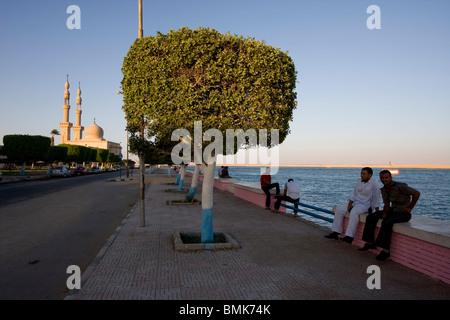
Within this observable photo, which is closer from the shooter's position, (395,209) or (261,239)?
(395,209)

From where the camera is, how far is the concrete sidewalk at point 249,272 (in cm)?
493

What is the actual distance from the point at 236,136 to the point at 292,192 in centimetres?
530

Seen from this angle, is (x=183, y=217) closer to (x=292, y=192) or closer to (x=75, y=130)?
(x=292, y=192)

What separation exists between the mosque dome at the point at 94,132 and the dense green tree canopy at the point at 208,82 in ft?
388

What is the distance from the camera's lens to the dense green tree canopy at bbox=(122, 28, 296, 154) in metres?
7.36

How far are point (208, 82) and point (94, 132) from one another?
120 metres

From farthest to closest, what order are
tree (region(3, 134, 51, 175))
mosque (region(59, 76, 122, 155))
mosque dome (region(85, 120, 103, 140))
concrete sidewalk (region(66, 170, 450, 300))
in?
mosque dome (region(85, 120, 103, 140)) < mosque (region(59, 76, 122, 155)) < tree (region(3, 134, 51, 175)) < concrete sidewalk (region(66, 170, 450, 300))

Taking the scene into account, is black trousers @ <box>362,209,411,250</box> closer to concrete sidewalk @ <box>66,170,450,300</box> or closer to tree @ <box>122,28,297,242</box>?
concrete sidewalk @ <box>66,170,450,300</box>

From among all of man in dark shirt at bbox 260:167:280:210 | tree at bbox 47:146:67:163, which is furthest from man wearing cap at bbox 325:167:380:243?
tree at bbox 47:146:67:163

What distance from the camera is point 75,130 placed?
11131 centimetres

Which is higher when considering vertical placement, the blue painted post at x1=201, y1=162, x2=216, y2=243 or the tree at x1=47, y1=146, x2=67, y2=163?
the tree at x1=47, y1=146, x2=67, y2=163

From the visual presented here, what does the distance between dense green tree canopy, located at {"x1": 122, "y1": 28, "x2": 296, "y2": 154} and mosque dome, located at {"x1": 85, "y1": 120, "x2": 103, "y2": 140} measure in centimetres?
11830

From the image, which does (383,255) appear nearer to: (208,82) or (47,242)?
(208,82)
